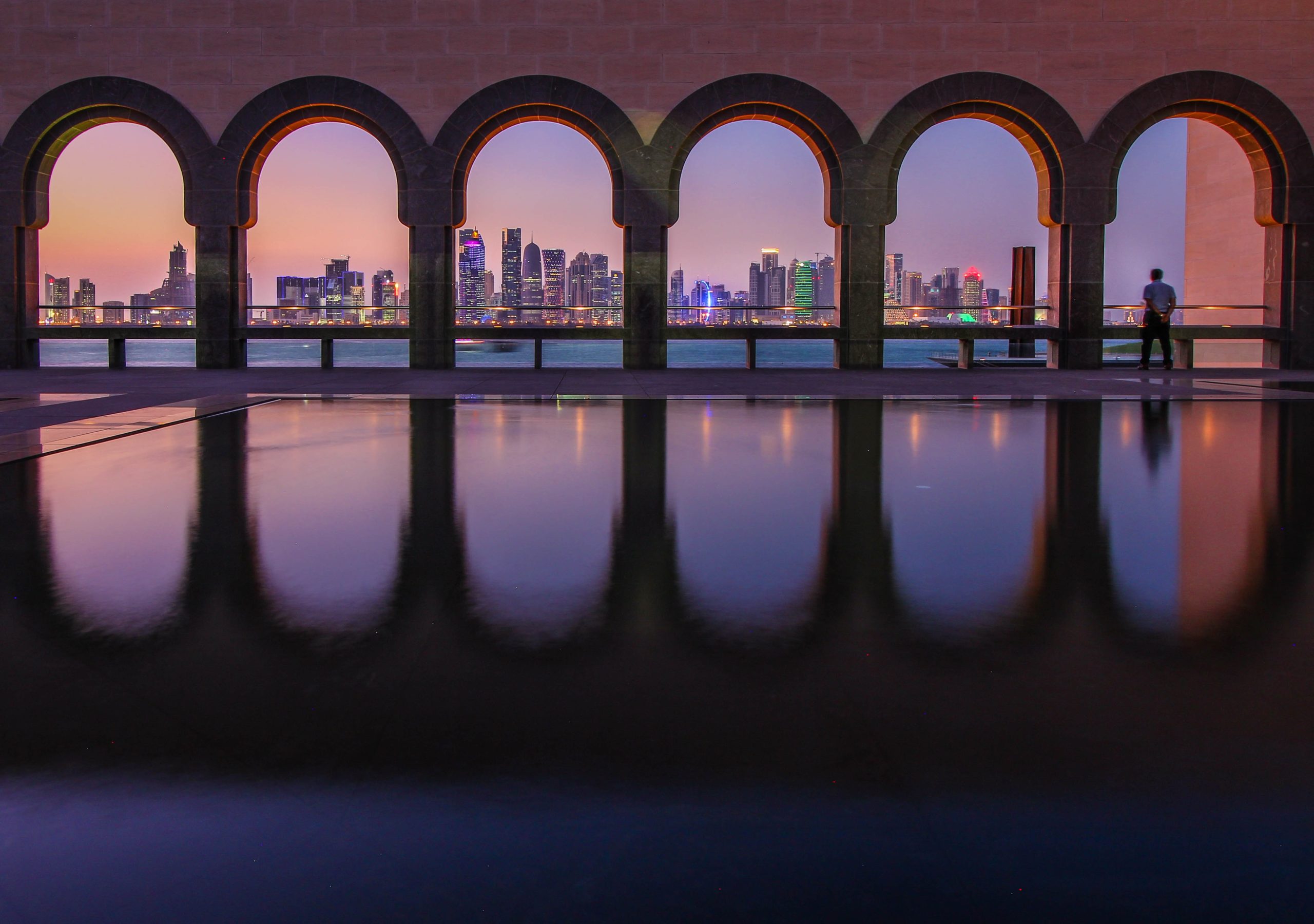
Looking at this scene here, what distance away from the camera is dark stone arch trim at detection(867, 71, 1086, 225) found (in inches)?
790

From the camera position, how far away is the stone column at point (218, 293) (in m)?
20.9

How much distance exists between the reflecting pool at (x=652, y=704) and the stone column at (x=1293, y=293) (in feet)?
54.3

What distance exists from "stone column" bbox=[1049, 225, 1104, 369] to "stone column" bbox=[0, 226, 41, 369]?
64.6 feet

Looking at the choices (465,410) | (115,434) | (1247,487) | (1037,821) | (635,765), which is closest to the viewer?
(1037,821)

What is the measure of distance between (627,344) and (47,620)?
17722 mm

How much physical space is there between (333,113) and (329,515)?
55.4 feet

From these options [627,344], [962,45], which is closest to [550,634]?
[627,344]

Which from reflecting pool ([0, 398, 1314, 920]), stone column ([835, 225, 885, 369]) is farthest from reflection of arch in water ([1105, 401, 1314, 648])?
stone column ([835, 225, 885, 369])

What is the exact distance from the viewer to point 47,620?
385 cm

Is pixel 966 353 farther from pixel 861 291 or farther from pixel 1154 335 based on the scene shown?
pixel 1154 335

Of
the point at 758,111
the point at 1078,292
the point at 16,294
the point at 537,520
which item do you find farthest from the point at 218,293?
the point at 537,520

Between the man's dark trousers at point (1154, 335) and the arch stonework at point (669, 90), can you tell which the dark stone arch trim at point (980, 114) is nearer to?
the arch stonework at point (669, 90)

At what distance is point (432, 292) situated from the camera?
20844 millimetres

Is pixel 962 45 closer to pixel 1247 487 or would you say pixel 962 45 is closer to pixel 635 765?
pixel 1247 487
